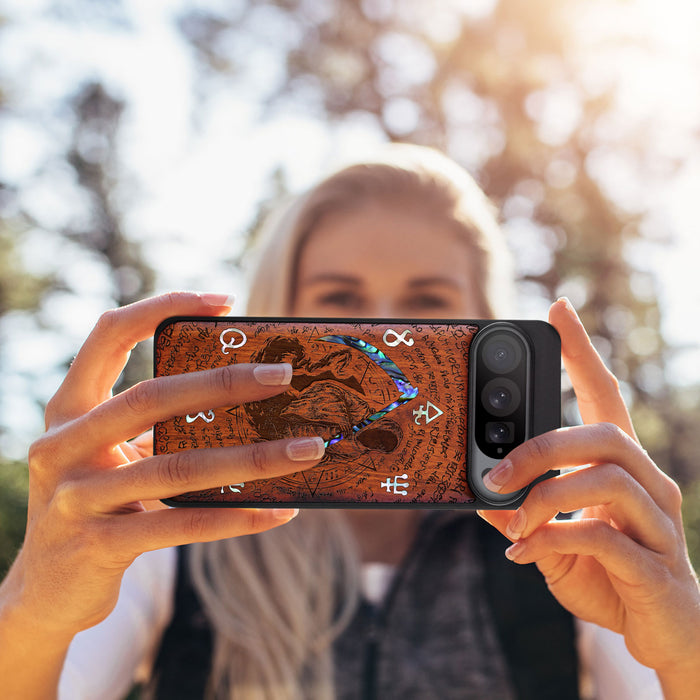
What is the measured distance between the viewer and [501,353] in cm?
160

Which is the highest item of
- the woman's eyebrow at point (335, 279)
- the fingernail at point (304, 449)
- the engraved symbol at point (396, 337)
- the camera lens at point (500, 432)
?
the woman's eyebrow at point (335, 279)

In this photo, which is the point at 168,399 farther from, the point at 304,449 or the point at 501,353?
the point at 501,353

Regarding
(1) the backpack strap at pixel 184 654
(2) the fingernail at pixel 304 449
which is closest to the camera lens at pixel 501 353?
(2) the fingernail at pixel 304 449

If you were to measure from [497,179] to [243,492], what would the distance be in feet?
29.4

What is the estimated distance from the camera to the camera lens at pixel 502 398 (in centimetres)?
159

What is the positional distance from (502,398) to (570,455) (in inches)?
10.5

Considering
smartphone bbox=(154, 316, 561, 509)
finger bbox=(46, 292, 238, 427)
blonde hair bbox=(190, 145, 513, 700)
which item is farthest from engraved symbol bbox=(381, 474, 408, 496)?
blonde hair bbox=(190, 145, 513, 700)

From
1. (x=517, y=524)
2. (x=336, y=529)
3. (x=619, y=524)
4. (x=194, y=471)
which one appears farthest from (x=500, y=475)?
(x=336, y=529)

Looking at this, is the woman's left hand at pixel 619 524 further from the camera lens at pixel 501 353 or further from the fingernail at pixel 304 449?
the fingernail at pixel 304 449

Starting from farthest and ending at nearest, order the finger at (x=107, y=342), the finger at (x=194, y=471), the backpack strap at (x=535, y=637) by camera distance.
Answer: the backpack strap at (x=535, y=637)
the finger at (x=107, y=342)
the finger at (x=194, y=471)

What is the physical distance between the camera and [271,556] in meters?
2.71

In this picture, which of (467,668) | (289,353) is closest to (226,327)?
(289,353)

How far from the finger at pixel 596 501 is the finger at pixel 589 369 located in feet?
0.74

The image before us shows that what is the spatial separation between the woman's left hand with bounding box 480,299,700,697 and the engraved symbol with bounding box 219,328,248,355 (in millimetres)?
740
